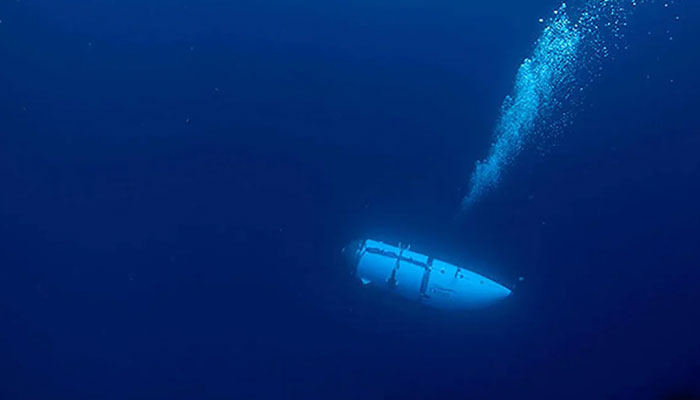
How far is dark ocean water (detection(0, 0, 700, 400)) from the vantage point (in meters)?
11.6

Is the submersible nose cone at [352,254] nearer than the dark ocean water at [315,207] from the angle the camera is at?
Yes

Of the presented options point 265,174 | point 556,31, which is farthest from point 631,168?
point 265,174

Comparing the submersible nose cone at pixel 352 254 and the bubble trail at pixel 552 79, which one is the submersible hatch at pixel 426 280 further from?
the bubble trail at pixel 552 79

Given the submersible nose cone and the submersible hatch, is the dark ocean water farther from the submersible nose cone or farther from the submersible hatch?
the submersible hatch

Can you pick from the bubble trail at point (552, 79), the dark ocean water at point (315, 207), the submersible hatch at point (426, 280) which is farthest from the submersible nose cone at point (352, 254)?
the bubble trail at point (552, 79)

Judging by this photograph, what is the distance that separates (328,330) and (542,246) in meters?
5.68

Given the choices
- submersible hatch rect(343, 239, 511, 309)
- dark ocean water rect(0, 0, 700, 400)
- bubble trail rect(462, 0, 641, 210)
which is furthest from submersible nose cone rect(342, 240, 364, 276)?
bubble trail rect(462, 0, 641, 210)

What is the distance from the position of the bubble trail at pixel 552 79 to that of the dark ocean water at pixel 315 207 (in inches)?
9.5

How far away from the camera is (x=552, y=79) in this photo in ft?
38.4

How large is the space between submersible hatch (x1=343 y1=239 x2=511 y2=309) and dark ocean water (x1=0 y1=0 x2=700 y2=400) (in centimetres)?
150

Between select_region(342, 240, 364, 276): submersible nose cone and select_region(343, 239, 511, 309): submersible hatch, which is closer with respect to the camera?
select_region(343, 239, 511, 309): submersible hatch

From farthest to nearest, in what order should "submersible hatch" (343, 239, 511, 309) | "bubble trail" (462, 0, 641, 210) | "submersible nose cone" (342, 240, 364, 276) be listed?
"bubble trail" (462, 0, 641, 210)
"submersible nose cone" (342, 240, 364, 276)
"submersible hatch" (343, 239, 511, 309)

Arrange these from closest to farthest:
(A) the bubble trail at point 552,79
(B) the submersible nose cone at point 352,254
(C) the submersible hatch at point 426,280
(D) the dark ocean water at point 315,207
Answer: (C) the submersible hatch at point 426,280
(B) the submersible nose cone at point 352,254
(A) the bubble trail at point 552,79
(D) the dark ocean water at point 315,207

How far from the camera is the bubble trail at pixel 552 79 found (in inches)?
440
